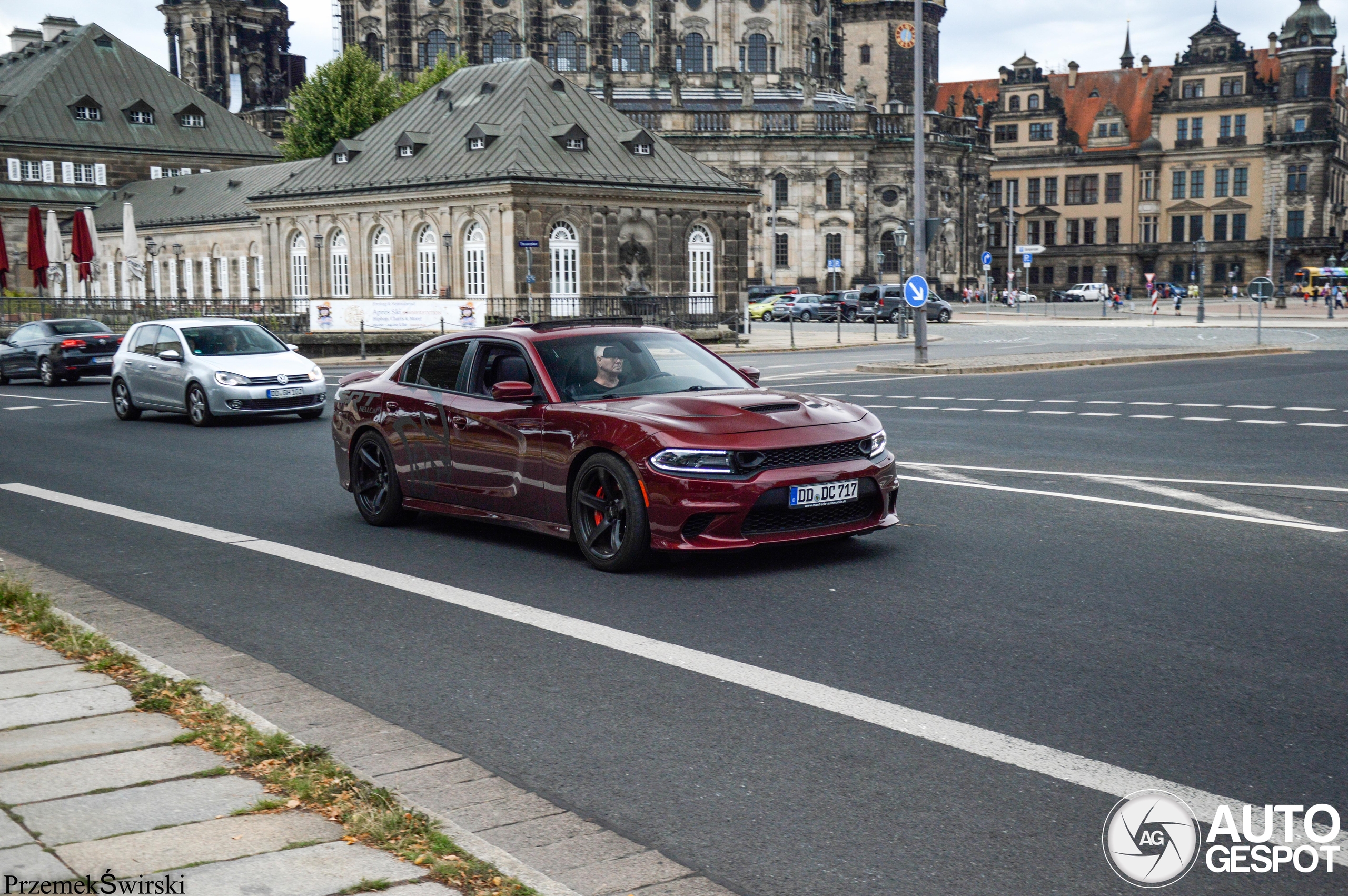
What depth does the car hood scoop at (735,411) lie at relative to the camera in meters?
8.66

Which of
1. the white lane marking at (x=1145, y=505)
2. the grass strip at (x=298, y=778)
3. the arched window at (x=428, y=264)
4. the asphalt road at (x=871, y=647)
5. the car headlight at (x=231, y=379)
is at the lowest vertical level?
the asphalt road at (x=871, y=647)

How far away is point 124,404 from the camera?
851 inches

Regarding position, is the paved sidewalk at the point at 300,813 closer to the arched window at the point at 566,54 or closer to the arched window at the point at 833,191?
the arched window at the point at 833,191

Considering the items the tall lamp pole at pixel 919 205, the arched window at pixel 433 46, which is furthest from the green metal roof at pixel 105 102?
the tall lamp pole at pixel 919 205

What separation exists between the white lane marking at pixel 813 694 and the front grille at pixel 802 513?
4.90ft

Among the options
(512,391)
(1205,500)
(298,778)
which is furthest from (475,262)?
(298,778)

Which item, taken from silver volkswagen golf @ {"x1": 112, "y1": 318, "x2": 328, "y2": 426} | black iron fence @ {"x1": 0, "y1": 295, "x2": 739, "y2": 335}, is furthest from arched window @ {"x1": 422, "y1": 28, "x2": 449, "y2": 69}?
silver volkswagen golf @ {"x1": 112, "y1": 318, "x2": 328, "y2": 426}

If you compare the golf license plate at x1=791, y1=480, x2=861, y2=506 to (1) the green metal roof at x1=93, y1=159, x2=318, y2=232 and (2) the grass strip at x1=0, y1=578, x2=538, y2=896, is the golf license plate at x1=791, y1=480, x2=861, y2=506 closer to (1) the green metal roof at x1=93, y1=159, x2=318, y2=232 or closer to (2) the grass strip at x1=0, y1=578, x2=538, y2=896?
(2) the grass strip at x1=0, y1=578, x2=538, y2=896

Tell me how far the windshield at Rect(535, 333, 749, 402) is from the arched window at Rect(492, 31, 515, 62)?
88.6 m

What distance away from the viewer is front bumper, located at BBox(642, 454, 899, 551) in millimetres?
8406

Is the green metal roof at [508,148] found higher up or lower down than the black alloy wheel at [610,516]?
higher up

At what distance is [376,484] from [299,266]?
50104 millimetres

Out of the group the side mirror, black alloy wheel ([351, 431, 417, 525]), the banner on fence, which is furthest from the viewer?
the banner on fence

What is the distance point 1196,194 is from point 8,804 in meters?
121
